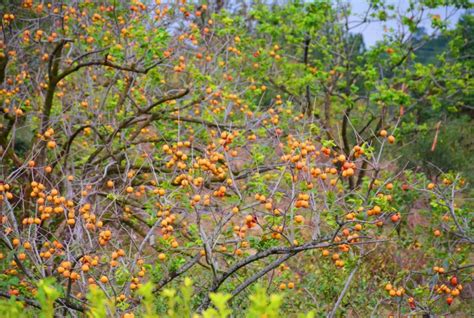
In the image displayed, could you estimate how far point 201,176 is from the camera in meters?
4.20

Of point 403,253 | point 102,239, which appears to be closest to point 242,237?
point 102,239

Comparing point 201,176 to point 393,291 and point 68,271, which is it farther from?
point 393,291

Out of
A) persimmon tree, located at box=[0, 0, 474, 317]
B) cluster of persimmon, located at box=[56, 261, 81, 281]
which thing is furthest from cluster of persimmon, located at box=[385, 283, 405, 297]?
cluster of persimmon, located at box=[56, 261, 81, 281]

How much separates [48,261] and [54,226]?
1564mm

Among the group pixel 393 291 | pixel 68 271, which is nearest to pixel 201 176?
pixel 68 271

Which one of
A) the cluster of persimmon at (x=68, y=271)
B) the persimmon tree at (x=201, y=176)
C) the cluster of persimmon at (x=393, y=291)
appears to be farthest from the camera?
the cluster of persimmon at (x=393, y=291)

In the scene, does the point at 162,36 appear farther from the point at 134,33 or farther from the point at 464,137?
the point at 464,137

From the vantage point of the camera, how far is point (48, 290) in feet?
5.80

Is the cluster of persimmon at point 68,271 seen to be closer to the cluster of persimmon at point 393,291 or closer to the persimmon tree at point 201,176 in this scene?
the persimmon tree at point 201,176

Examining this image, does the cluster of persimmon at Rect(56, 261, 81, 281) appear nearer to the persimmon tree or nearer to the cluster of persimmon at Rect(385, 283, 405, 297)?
the persimmon tree

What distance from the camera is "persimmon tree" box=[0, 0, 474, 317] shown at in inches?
145

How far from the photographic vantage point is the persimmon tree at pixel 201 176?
3.68 meters

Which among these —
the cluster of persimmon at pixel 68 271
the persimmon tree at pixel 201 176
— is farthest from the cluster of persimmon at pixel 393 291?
the cluster of persimmon at pixel 68 271

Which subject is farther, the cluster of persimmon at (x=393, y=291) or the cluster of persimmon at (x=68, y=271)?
the cluster of persimmon at (x=393, y=291)
